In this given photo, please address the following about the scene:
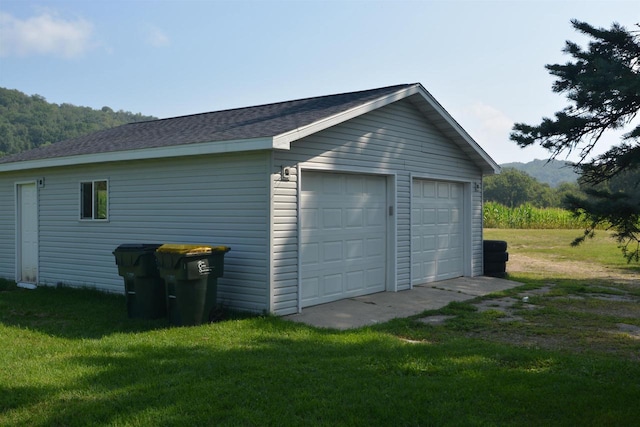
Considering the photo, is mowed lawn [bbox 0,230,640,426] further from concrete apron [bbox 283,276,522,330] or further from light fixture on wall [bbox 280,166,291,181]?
light fixture on wall [bbox 280,166,291,181]

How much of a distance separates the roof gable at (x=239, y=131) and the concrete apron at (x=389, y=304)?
264cm

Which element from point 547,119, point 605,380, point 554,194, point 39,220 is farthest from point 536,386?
point 554,194

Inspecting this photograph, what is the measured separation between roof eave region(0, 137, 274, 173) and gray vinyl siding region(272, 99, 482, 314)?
0.58 metres

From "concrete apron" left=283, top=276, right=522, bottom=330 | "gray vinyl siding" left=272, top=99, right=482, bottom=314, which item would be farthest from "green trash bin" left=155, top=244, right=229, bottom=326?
"concrete apron" left=283, top=276, right=522, bottom=330

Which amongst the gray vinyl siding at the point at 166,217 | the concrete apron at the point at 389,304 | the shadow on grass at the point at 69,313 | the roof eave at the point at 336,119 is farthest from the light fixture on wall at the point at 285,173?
the shadow on grass at the point at 69,313

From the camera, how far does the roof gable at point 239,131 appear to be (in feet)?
28.0

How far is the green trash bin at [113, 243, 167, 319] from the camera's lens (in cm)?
852

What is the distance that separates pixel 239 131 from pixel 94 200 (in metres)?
3.94

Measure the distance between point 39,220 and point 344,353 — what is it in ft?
28.5

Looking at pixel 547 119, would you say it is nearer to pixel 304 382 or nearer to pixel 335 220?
pixel 304 382

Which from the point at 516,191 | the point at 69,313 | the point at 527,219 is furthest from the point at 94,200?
the point at 516,191

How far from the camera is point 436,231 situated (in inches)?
503

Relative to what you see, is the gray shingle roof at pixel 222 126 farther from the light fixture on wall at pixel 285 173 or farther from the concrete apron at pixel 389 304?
the concrete apron at pixel 389 304

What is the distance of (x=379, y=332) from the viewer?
7.77 metres
